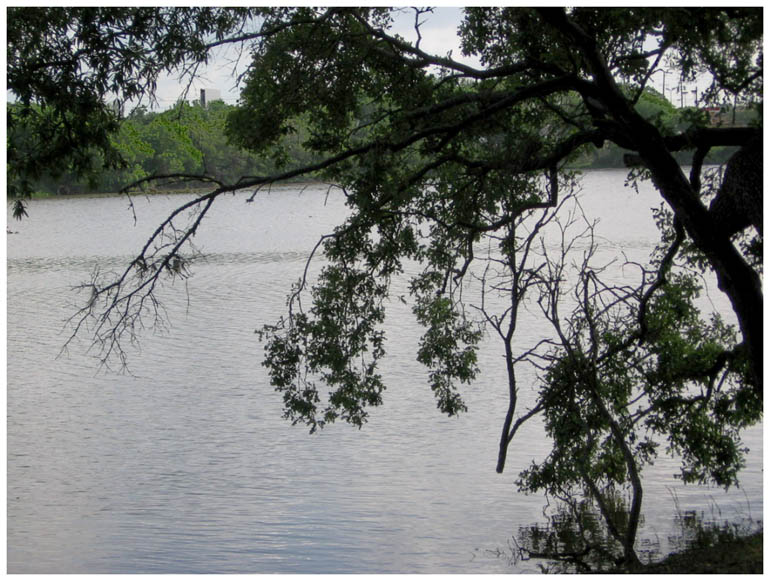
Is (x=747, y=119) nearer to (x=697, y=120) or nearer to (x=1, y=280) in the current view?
(x=697, y=120)

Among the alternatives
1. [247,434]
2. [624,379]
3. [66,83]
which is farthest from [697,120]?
[247,434]

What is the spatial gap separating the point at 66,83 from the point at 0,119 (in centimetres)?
117

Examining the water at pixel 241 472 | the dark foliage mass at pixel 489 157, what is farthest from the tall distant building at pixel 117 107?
the water at pixel 241 472

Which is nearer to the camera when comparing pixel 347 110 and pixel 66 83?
pixel 66 83

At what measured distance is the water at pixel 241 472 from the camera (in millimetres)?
12227

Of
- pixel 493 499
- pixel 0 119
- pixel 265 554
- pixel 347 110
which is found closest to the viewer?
pixel 0 119

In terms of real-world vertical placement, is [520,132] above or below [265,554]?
above

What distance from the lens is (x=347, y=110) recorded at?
35.2ft

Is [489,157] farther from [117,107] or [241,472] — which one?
[241,472]

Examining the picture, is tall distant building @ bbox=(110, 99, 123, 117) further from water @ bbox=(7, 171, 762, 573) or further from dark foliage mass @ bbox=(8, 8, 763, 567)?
water @ bbox=(7, 171, 762, 573)

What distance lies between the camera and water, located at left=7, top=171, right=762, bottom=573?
12.2m

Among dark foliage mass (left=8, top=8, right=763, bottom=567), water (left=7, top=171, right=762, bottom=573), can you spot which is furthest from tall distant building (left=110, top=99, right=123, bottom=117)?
water (left=7, top=171, right=762, bottom=573)

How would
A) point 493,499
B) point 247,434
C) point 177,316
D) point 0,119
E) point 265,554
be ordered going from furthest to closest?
point 177,316 < point 247,434 < point 493,499 < point 265,554 < point 0,119

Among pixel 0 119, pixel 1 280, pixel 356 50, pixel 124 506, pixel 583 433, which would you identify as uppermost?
pixel 356 50
